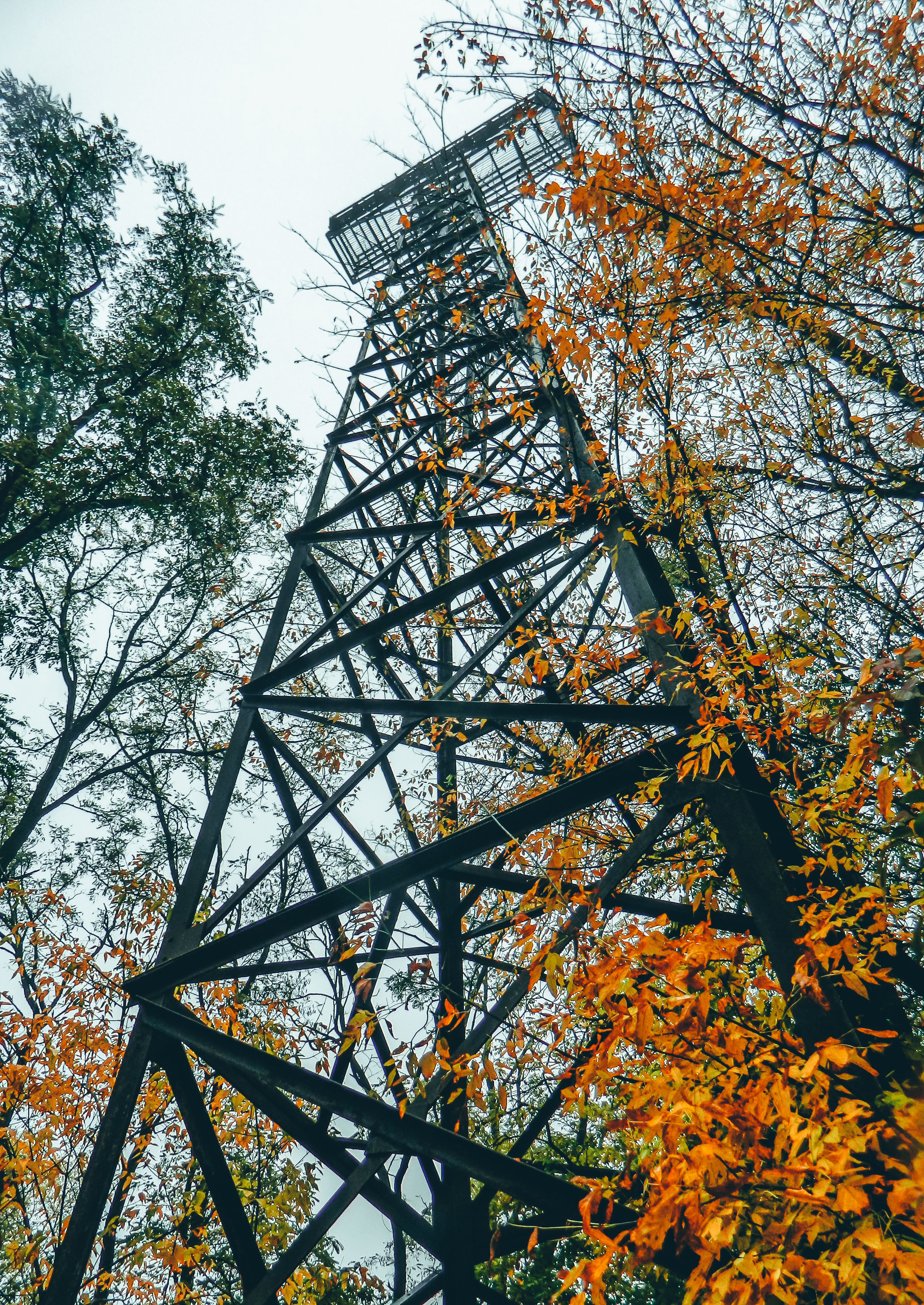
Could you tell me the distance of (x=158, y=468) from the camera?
10.3m

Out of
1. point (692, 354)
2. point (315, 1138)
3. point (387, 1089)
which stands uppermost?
point (692, 354)

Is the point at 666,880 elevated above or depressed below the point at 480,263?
below

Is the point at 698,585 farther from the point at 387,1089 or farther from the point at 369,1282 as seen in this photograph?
the point at 369,1282

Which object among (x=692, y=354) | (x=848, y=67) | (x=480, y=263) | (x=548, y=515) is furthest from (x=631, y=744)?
(x=480, y=263)

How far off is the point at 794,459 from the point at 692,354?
128 centimetres

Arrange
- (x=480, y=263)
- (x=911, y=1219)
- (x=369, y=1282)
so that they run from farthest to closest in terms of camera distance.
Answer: (x=480, y=263) < (x=369, y=1282) < (x=911, y=1219)

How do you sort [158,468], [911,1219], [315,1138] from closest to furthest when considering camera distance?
[911,1219] → [315,1138] → [158,468]

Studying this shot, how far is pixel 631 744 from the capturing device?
14.7ft

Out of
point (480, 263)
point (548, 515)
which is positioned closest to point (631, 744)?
point (548, 515)

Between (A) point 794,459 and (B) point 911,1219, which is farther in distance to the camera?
(A) point 794,459

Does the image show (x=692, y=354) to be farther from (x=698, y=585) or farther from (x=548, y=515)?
(x=548, y=515)

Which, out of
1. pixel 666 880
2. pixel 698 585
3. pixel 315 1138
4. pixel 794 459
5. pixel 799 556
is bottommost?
pixel 315 1138

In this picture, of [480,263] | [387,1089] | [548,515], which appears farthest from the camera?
[480,263]

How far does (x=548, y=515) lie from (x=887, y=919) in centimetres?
265
